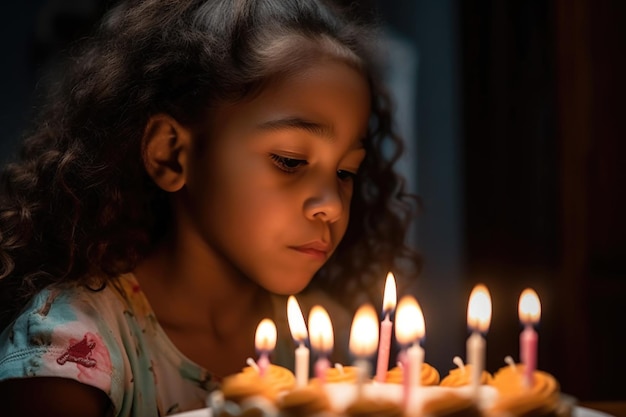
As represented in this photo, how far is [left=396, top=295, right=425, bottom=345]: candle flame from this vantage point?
3.40ft

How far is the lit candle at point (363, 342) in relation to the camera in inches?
35.6

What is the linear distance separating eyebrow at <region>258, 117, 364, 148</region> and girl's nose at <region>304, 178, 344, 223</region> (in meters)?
0.07

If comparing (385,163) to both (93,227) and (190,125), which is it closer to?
(190,125)

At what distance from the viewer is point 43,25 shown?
2.43m

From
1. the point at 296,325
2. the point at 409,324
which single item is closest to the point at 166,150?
the point at 296,325

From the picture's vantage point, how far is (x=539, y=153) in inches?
86.4

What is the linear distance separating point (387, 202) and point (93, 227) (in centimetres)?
61

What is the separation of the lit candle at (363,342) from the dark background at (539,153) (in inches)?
48.1

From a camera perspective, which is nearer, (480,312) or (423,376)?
(480,312)

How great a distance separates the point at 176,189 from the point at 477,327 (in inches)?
26.3

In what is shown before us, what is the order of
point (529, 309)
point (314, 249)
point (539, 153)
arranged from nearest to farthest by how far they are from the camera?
point (529, 309) < point (314, 249) < point (539, 153)

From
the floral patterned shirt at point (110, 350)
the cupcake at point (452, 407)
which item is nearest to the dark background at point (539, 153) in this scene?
the floral patterned shirt at point (110, 350)

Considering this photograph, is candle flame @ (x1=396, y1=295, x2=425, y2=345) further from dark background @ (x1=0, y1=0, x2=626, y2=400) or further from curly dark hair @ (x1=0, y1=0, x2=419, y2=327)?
dark background @ (x1=0, y1=0, x2=626, y2=400)

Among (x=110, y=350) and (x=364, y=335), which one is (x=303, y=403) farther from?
(x=110, y=350)
